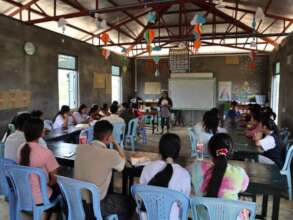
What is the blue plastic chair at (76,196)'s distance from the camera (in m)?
1.73

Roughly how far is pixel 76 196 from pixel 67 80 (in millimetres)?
6432

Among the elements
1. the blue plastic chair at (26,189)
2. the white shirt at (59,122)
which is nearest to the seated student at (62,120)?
the white shirt at (59,122)

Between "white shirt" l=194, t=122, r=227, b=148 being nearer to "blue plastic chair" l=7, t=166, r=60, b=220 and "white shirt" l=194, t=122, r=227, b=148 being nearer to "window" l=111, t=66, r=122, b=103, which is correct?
"blue plastic chair" l=7, t=166, r=60, b=220

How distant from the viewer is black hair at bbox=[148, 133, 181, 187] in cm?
169

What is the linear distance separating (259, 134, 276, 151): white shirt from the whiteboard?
7475 millimetres

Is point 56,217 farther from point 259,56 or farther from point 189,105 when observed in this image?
point 259,56

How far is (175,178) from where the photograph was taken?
1699 mm

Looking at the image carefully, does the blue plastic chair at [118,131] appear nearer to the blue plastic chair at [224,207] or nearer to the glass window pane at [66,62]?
the glass window pane at [66,62]

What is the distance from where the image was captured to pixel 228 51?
1074 centimetres

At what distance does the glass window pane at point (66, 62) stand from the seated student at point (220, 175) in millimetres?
6289

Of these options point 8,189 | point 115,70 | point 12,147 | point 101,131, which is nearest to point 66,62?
point 115,70

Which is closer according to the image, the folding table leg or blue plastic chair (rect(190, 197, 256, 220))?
blue plastic chair (rect(190, 197, 256, 220))

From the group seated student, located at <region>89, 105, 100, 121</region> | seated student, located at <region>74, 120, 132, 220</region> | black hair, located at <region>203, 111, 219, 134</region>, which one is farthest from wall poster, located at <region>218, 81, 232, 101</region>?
seated student, located at <region>74, 120, 132, 220</region>

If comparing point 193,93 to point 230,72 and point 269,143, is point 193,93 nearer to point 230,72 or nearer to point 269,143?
point 230,72
